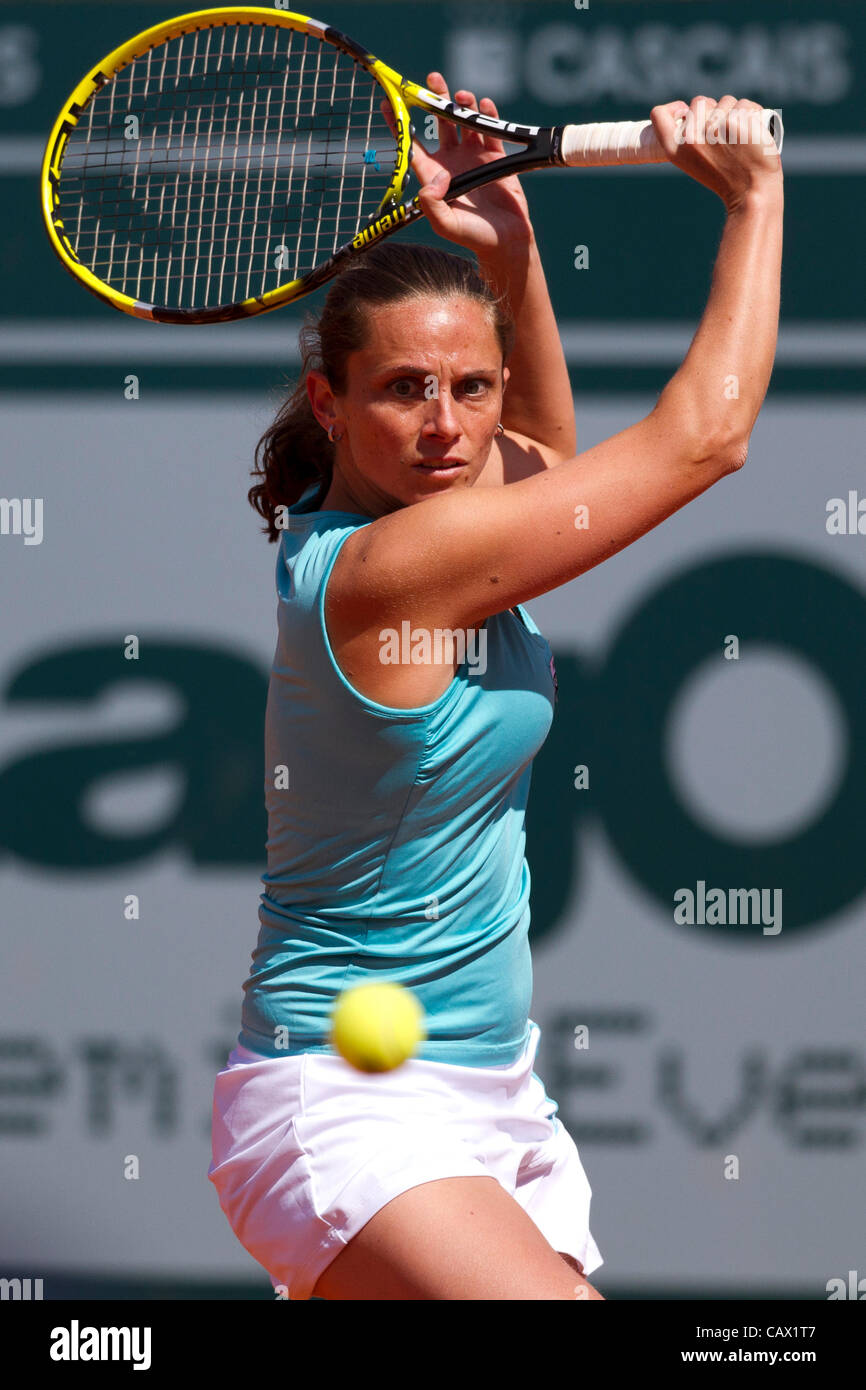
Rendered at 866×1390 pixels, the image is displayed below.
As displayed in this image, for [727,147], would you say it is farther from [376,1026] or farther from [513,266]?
[376,1026]

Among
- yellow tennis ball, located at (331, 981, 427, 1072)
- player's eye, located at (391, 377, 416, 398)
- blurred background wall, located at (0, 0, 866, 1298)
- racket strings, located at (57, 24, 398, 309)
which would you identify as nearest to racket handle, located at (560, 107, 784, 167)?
player's eye, located at (391, 377, 416, 398)

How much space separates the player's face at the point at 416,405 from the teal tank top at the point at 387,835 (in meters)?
0.08

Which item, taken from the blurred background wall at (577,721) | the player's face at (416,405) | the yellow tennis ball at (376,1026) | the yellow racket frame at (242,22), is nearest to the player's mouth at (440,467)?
the player's face at (416,405)

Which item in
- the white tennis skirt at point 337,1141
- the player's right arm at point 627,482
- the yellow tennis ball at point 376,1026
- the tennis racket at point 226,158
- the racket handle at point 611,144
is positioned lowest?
the white tennis skirt at point 337,1141

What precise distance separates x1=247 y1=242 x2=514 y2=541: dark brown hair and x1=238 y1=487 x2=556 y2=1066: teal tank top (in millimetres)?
220

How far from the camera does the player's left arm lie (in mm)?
2072

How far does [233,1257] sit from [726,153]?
2435mm

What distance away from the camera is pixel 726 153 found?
1707 mm

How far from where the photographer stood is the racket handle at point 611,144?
6.01 feet

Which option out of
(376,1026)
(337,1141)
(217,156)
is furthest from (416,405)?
(217,156)

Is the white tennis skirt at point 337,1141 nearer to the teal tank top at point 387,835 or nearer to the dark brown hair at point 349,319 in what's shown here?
the teal tank top at point 387,835

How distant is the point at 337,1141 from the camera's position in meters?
1.70
